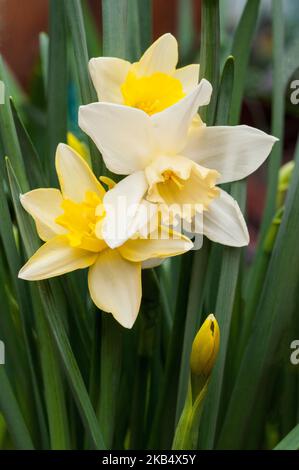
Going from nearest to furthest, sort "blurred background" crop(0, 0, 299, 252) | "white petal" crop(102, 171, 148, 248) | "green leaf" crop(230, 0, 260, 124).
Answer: "white petal" crop(102, 171, 148, 248), "green leaf" crop(230, 0, 260, 124), "blurred background" crop(0, 0, 299, 252)

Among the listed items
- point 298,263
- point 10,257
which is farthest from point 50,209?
point 298,263

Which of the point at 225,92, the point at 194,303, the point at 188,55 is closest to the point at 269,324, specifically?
the point at 194,303

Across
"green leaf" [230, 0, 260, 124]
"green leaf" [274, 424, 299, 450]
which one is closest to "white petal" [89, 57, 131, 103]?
"green leaf" [230, 0, 260, 124]

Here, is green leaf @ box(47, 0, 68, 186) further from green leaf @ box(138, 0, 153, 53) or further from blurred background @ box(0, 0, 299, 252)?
blurred background @ box(0, 0, 299, 252)

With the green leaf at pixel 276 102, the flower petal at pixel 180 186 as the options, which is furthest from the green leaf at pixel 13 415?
A: the green leaf at pixel 276 102

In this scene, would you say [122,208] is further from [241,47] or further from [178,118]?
[241,47]

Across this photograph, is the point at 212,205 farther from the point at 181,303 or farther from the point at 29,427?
the point at 29,427
